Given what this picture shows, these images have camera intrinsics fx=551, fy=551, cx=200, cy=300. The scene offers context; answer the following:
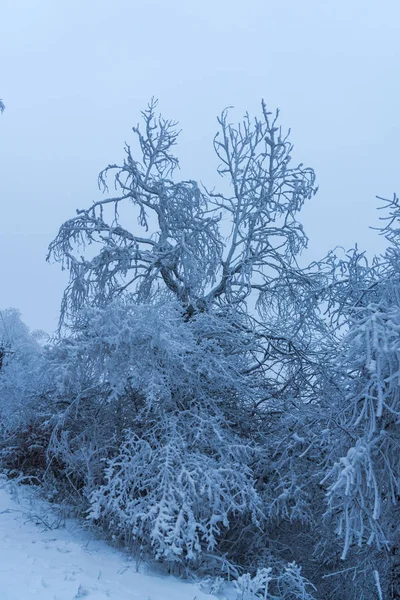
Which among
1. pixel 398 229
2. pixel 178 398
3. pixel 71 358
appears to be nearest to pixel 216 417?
pixel 178 398

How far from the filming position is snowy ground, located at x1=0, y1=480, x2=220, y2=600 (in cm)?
478

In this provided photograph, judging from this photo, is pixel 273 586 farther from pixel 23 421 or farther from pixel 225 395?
pixel 23 421

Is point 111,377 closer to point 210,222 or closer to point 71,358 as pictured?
point 71,358

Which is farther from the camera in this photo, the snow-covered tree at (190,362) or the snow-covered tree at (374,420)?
the snow-covered tree at (190,362)

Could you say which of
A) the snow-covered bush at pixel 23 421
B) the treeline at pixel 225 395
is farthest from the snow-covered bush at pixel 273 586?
the snow-covered bush at pixel 23 421

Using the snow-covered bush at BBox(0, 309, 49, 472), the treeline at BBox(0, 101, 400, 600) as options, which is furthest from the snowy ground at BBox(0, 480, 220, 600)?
the snow-covered bush at BBox(0, 309, 49, 472)

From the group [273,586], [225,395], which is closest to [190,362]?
[225,395]

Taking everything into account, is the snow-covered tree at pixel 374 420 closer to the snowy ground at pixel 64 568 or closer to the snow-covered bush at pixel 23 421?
the snowy ground at pixel 64 568

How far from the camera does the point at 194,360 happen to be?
7.19 m

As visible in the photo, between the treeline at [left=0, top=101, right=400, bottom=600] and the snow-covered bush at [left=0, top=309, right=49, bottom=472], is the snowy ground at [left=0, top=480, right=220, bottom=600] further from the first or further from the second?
the snow-covered bush at [left=0, top=309, right=49, bottom=472]

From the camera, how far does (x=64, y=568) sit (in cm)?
545

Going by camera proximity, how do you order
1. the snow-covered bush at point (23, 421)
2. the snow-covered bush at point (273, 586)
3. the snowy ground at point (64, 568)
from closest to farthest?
1. the snowy ground at point (64, 568)
2. the snow-covered bush at point (273, 586)
3. the snow-covered bush at point (23, 421)

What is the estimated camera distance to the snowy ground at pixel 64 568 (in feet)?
15.7

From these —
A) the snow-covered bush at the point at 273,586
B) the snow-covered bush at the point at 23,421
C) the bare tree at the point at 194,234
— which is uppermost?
the bare tree at the point at 194,234
